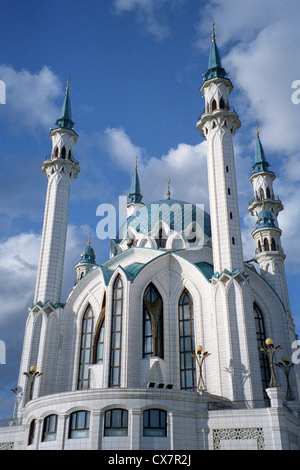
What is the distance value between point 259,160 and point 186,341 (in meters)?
23.3

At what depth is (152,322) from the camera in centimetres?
2956

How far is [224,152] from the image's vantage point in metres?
33.5

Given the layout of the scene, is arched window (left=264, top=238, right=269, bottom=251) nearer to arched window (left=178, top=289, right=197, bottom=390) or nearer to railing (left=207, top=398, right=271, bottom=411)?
arched window (left=178, top=289, right=197, bottom=390)

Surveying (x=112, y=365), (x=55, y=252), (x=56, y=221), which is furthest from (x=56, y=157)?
(x=112, y=365)

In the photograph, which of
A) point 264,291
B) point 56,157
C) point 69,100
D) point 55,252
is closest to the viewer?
point 264,291

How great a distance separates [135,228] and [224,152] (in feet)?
35.6

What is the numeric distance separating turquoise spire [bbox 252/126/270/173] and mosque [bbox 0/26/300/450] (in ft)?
21.2

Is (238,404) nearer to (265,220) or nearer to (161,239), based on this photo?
(161,239)

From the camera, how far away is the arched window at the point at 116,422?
2130cm

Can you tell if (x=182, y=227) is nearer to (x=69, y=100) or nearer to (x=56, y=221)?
(x=56, y=221)

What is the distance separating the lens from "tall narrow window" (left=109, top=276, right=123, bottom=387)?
90.4 feet

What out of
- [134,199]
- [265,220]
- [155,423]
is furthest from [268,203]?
[155,423]

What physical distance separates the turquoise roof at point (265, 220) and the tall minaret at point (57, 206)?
53.1 ft

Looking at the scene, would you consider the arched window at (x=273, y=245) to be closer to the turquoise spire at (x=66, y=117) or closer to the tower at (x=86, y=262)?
the tower at (x=86, y=262)
